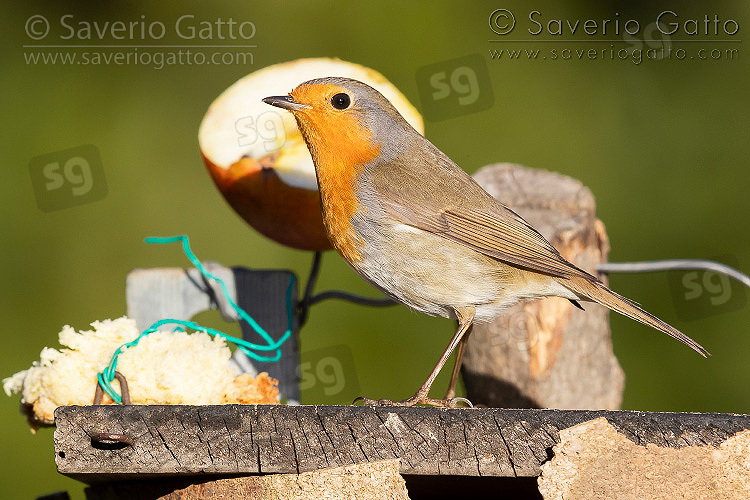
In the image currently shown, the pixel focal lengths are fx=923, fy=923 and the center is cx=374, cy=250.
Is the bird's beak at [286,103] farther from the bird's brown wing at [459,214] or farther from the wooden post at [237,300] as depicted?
the wooden post at [237,300]

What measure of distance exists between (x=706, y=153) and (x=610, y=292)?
2.06 meters

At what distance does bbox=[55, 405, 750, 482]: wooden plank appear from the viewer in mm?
1697

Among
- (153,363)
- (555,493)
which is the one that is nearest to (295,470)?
(555,493)

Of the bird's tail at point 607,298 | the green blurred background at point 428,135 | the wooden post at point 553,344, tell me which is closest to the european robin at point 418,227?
the bird's tail at point 607,298

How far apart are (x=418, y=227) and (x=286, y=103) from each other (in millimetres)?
503

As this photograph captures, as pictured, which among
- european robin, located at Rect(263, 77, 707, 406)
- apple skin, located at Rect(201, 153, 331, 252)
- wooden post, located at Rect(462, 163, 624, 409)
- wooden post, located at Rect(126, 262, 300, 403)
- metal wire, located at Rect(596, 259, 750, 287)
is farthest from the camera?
wooden post, located at Rect(462, 163, 624, 409)

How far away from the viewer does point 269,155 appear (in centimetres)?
295

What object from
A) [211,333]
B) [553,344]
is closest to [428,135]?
[553,344]

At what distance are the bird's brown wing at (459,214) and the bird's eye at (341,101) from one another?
0.21 m

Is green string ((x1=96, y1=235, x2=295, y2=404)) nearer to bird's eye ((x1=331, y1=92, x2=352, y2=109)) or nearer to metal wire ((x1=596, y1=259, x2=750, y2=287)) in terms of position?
bird's eye ((x1=331, y1=92, x2=352, y2=109))

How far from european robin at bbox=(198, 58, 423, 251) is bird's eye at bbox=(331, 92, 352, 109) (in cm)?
39

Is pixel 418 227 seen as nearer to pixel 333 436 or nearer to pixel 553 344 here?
pixel 333 436

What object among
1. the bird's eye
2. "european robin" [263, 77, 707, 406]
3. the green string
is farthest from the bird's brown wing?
the green string

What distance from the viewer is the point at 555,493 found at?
165 centimetres
